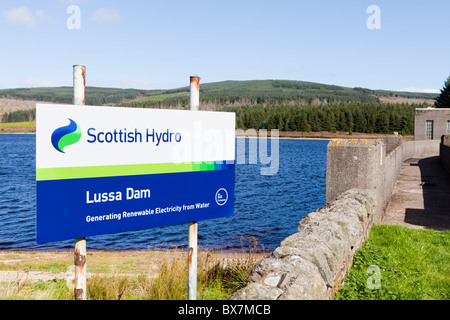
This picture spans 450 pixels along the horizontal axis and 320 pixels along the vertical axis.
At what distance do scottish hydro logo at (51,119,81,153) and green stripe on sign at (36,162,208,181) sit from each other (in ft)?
0.62

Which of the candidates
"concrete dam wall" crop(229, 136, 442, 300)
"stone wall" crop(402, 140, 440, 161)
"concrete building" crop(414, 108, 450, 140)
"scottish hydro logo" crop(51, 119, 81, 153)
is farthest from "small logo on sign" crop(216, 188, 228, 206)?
"concrete building" crop(414, 108, 450, 140)

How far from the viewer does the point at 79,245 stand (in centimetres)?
349

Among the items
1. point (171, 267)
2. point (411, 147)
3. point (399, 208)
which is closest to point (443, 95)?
point (411, 147)

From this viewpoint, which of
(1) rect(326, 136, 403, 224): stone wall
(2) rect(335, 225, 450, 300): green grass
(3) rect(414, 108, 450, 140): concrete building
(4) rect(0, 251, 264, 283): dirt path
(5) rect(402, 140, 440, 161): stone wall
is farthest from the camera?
(3) rect(414, 108, 450, 140): concrete building

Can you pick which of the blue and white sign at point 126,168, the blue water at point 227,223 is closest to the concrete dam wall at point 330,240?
the blue and white sign at point 126,168

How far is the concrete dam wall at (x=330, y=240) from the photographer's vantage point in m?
3.40

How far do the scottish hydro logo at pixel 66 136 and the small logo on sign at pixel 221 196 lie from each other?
1.61 metres

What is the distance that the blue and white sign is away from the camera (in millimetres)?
3305

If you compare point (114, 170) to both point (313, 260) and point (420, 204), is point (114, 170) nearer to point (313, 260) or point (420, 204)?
point (313, 260)

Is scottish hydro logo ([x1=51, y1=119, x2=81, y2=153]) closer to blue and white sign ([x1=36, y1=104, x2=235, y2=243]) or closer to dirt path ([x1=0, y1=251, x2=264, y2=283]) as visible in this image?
blue and white sign ([x1=36, y1=104, x2=235, y2=243])

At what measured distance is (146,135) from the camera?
3.86m

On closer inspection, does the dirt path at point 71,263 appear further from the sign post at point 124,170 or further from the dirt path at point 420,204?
the dirt path at point 420,204

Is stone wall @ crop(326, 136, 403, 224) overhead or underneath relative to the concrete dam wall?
overhead
